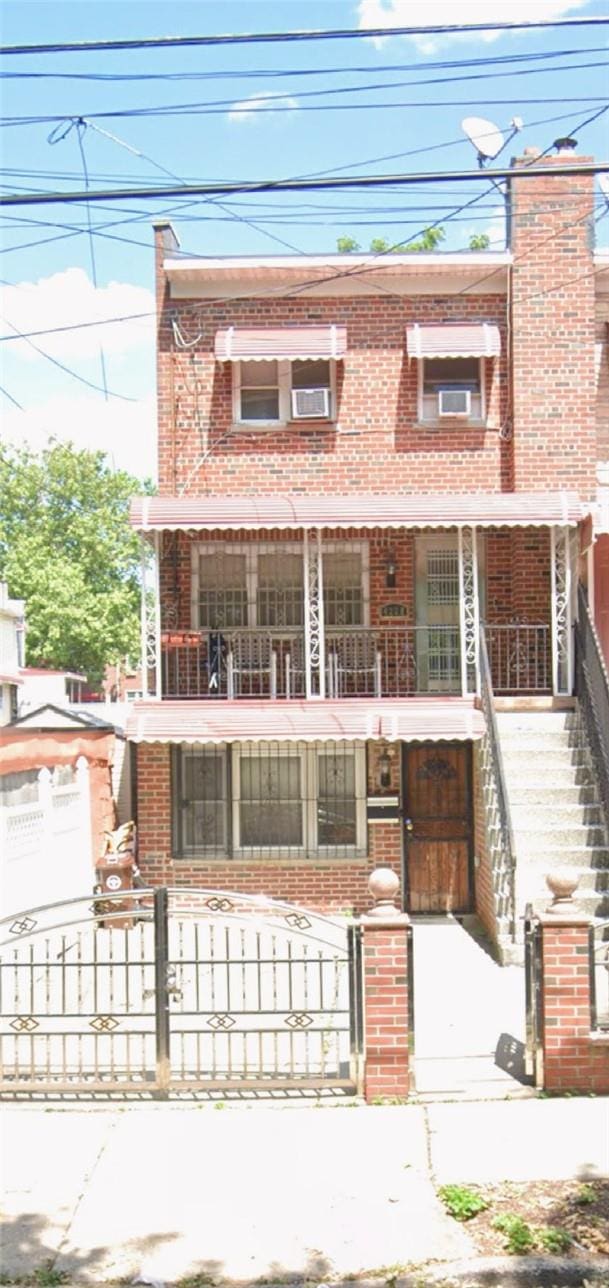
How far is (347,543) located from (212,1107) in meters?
8.72

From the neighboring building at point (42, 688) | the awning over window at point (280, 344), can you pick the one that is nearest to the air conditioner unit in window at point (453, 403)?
the awning over window at point (280, 344)

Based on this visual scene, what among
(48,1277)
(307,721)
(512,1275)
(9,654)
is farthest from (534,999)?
(9,654)

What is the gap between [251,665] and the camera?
1446 centimetres

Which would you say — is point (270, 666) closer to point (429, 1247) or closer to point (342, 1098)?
point (342, 1098)

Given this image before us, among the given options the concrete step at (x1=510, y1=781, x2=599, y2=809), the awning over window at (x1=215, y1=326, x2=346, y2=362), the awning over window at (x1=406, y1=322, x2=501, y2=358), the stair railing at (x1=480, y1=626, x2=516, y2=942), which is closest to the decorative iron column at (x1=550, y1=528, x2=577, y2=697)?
the stair railing at (x1=480, y1=626, x2=516, y2=942)

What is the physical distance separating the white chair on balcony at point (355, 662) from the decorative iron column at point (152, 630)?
Result: 7.62ft

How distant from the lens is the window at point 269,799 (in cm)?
1408

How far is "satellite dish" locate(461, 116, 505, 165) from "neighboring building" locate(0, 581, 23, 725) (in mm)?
17284

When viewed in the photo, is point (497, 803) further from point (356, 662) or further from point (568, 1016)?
point (568, 1016)

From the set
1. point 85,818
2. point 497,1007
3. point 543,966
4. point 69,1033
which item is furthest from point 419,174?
point 85,818

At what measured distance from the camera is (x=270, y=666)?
45.9 feet

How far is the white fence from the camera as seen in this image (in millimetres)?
12000

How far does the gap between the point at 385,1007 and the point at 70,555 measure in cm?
4457

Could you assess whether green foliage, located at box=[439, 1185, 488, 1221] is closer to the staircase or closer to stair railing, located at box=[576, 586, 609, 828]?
the staircase
